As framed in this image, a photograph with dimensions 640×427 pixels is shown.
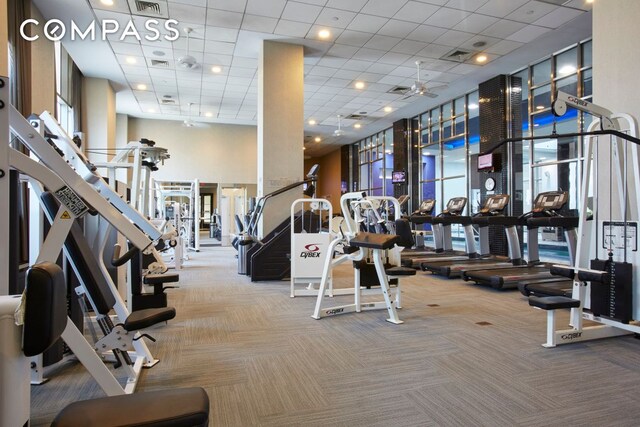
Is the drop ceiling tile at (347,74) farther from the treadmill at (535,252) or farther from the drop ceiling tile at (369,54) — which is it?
the treadmill at (535,252)

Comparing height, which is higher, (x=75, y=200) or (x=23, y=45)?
(x=23, y=45)

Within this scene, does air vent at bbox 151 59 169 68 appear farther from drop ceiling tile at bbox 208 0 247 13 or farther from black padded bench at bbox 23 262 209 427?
black padded bench at bbox 23 262 209 427

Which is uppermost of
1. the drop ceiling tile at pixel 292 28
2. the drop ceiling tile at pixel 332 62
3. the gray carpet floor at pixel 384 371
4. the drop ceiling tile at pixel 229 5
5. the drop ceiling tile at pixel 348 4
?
the drop ceiling tile at pixel 332 62

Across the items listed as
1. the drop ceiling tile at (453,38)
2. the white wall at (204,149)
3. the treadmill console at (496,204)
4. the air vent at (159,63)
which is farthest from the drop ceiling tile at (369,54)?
the white wall at (204,149)

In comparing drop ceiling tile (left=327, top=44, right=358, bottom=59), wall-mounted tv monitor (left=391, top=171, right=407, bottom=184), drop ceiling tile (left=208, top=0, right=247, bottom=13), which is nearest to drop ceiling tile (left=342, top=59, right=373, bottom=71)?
drop ceiling tile (left=327, top=44, right=358, bottom=59)

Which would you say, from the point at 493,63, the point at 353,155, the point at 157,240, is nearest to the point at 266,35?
the point at 493,63

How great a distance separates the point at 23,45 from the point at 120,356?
5288 mm

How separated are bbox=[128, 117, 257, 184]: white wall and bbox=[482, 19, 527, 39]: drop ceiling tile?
31.1ft

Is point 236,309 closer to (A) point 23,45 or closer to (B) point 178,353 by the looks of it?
(B) point 178,353

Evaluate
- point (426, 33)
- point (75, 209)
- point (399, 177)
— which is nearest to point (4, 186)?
point (75, 209)

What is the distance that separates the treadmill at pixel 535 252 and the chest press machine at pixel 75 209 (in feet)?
15.5

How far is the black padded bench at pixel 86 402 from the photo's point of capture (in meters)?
0.92

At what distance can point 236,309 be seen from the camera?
4.64 m

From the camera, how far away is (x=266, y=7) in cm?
602
